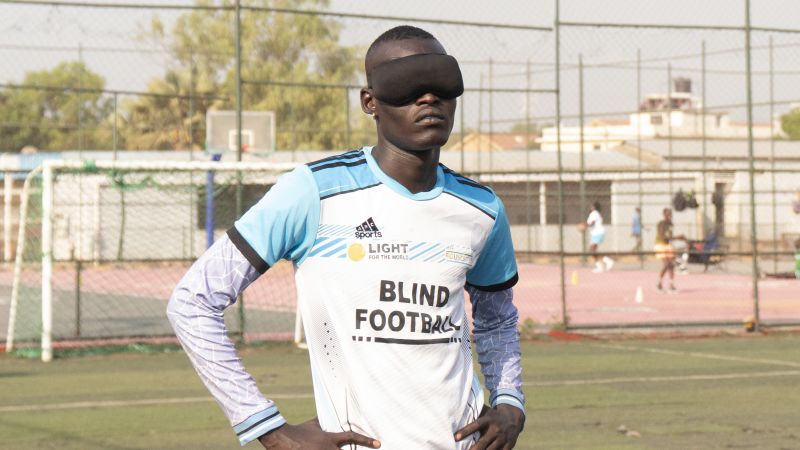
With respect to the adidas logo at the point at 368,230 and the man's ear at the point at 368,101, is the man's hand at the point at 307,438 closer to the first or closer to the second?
the adidas logo at the point at 368,230

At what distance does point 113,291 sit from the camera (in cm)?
2508

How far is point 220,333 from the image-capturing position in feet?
10.7

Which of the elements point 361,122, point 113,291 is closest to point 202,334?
point 113,291

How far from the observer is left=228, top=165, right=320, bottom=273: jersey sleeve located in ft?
10.7

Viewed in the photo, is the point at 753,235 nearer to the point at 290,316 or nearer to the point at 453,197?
the point at 290,316

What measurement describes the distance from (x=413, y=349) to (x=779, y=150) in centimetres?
5401

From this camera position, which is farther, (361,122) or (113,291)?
(361,122)

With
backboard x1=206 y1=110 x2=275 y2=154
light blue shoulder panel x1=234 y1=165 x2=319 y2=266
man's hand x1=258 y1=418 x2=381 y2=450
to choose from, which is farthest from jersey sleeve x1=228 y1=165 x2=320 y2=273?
backboard x1=206 y1=110 x2=275 y2=154

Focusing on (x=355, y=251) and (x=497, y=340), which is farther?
(x=497, y=340)

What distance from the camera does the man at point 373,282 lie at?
10.7 feet

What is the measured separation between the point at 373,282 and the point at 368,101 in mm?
495

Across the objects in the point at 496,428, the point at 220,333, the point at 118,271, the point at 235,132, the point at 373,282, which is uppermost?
the point at 235,132

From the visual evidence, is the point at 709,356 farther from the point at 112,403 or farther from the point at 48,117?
the point at 48,117

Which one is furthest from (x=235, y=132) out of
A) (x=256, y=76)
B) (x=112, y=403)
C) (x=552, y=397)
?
(x=256, y=76)
